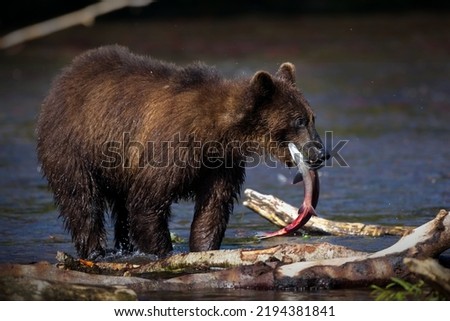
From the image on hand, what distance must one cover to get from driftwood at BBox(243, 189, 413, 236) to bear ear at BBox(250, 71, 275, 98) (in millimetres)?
1491

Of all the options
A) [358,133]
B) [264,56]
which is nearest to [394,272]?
[358,133]

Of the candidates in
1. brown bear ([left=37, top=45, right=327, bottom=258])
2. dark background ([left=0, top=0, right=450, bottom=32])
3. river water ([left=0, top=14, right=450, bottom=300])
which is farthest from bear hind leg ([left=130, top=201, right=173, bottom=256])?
dark background ([left=0, top=0, right=450, bottom=32])

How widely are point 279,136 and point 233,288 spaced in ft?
5.45

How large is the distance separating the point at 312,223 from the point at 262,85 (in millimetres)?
1742

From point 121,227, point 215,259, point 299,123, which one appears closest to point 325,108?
point 121,227

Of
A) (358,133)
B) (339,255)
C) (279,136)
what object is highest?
(279,136)

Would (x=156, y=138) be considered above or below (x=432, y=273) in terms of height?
above

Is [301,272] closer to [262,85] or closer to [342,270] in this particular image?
[342,270]

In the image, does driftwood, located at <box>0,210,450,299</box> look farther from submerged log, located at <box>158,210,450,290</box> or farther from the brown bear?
the brown bear

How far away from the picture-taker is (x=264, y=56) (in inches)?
909

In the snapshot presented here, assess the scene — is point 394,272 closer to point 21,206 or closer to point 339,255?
point 339,255
